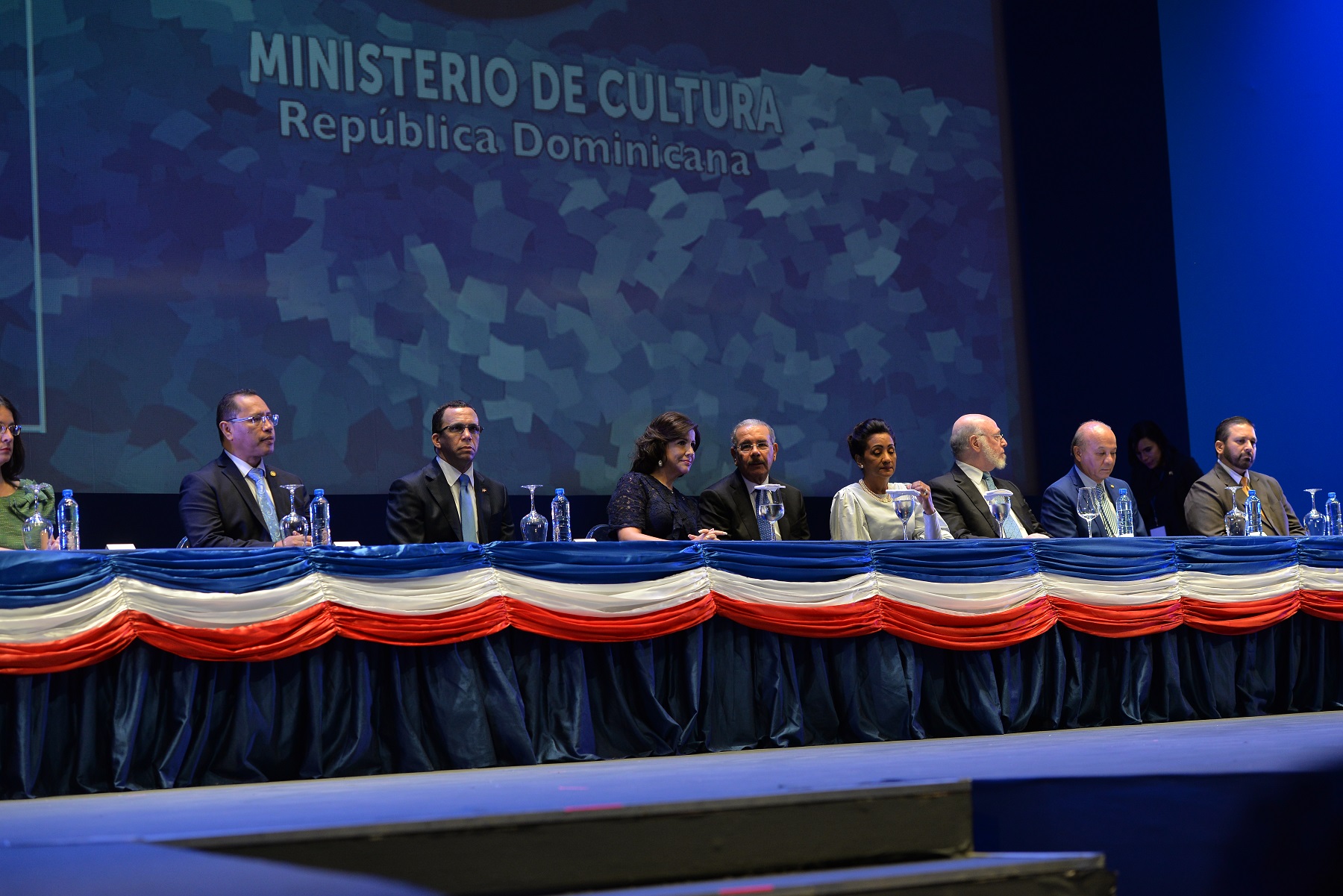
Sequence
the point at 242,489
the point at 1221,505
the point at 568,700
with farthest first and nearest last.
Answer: the point at 1221,505, the point at 242,489, the point at 568,700

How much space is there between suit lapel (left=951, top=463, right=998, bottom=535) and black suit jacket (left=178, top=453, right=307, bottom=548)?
2266mm

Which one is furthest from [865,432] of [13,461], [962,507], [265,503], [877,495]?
[13,461]

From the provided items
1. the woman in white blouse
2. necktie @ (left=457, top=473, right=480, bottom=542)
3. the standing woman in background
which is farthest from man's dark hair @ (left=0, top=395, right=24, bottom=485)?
the standing woman in background

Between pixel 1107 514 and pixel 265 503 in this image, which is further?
pixel 1107 514

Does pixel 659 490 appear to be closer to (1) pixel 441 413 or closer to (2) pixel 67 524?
(1) pixel 441 413

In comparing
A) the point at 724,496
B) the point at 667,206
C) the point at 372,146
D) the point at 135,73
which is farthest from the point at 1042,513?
the point at 135,73

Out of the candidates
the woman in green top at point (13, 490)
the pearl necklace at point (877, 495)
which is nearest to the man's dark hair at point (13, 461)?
the woman in green top at point (13, 490)

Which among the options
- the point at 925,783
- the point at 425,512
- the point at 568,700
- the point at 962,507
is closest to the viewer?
the point at 925,783

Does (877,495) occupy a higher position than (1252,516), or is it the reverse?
(877,495)

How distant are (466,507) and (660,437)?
723 mm

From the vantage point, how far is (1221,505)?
558 cm

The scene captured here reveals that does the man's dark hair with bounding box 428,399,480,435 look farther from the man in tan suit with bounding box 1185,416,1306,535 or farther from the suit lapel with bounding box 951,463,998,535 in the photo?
the man in tan suit with bounding box 1185,416,1306,535

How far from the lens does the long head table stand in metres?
3.21

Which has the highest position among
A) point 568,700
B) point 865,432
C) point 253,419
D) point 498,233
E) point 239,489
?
point 498,233
